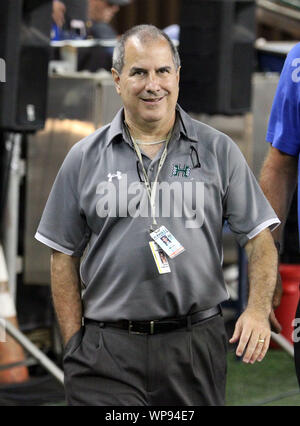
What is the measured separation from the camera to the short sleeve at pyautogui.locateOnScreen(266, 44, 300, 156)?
3.52 m

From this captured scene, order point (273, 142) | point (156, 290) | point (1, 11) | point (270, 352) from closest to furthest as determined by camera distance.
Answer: point (156, 290)
point (273, 142)
point (1, 11)
point (270, 352)

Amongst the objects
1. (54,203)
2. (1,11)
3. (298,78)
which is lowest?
(54,203)

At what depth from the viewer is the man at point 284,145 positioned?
3531 mm

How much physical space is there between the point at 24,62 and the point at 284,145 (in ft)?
8.78

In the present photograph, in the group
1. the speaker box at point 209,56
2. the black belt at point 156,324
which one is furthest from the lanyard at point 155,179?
the speaker box at point 209,56

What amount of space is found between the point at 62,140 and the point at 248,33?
1.52m

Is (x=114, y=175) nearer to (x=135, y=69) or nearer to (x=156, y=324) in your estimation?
(x=135, y=69)

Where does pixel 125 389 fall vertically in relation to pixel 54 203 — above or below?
below

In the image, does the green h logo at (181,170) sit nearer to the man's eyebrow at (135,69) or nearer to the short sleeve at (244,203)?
the short sleeve at (244,203)

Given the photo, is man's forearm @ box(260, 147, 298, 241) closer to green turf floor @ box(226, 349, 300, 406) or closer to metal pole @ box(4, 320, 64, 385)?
metal pole @ box(4, 320, 64, 385)

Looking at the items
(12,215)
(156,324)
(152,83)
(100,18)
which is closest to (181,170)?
(152,83)

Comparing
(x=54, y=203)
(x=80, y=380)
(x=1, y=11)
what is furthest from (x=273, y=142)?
(x=1, y=11)

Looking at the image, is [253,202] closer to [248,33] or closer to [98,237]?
[98,237]

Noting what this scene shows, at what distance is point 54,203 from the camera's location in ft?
11.7
